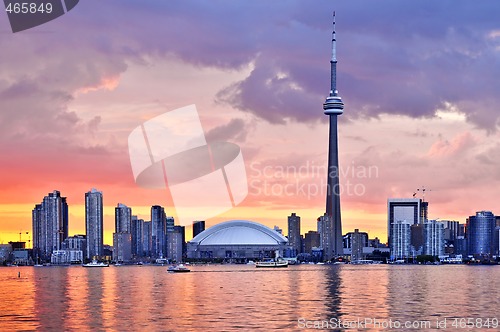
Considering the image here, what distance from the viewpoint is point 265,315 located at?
75375mm

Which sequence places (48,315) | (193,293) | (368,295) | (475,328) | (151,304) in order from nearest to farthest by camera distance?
(475,328) → (48,315) → (151,304) → (368,295) → (193,293)

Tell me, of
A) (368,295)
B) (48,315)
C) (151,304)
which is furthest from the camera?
(368,295)

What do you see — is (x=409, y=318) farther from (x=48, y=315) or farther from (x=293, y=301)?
(x=48, y=315)

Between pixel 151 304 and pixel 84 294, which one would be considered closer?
pixel 151 304

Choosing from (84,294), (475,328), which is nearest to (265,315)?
(475,328)

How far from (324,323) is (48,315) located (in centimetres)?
2855

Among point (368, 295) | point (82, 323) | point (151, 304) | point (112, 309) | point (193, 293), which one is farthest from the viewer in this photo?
point (193, 293)

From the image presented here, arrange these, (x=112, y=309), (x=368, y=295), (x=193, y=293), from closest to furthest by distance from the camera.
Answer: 1. (x=112, y=309)
2. (x=368, y=295)
3. (x=193, y=293)

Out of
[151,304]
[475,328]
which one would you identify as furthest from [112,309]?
[475,328]

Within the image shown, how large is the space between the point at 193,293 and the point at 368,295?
24.3m

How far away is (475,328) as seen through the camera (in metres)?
65.8

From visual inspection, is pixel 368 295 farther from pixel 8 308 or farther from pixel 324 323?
pixel 8 308

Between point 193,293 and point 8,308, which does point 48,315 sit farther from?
point 193,293

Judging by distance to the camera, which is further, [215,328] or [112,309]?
[112,309]
